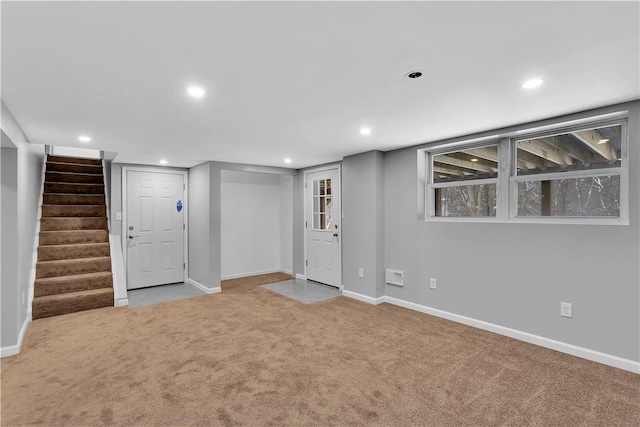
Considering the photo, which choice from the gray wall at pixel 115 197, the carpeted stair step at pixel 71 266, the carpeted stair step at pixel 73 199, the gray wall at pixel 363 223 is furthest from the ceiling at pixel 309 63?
the carpeted stair step at pixel 73 199

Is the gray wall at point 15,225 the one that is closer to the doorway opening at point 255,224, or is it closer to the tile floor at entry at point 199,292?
the tile floor at entry at point 199,292

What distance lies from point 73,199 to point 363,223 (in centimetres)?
486

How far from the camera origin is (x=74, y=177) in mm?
5898

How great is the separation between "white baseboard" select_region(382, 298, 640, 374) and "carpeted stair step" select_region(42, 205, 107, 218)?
526 centimetres

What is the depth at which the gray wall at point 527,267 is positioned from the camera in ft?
8.78

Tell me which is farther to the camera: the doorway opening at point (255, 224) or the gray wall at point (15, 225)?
the doorway opening at point (255, 224)

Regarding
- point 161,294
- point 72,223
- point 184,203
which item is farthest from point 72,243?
point 184,203

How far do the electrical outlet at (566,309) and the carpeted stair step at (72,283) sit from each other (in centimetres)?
549

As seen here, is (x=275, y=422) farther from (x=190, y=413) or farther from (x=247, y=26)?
(x=247, y=26)

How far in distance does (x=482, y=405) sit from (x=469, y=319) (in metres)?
1.64

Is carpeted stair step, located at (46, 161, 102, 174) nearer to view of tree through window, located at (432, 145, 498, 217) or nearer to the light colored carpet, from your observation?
the light colored carpet

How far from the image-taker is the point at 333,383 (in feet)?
8.05

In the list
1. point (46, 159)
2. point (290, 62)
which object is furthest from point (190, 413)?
point (46, 159)

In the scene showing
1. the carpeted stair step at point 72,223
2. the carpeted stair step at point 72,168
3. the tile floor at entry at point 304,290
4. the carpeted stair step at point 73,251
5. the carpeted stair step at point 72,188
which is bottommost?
the tile floor at entry at point 304,290
